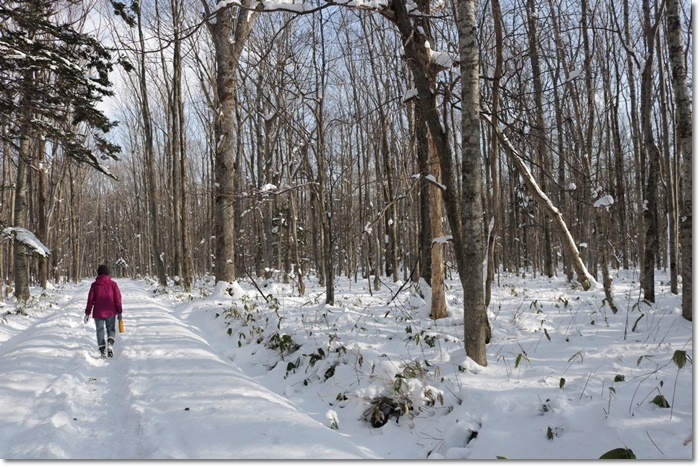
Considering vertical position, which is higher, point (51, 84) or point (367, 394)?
point (51, 84)

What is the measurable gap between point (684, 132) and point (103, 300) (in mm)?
8437

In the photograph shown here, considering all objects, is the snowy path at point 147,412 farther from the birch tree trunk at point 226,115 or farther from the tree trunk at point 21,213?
the tree trunk at point 21,213

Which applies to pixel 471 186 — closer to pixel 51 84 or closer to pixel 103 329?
pixel 103 329

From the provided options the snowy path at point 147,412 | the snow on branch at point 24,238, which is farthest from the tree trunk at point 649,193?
the snow on branch at point 24,238

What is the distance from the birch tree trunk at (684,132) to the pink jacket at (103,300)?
7864 mm

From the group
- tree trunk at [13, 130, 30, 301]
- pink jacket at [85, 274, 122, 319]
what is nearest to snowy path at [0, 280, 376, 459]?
pink jacket at [85, 274, 122, 319]

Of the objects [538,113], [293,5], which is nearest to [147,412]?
[293,5]

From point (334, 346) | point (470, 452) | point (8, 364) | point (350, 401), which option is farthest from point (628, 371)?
point (8, 364)

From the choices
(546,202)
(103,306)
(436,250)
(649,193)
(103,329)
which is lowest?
(103,329)

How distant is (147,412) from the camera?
336cm

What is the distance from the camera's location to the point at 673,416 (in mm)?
2668

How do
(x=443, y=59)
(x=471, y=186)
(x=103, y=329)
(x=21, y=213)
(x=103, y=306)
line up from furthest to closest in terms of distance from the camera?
(x=21, y=213)
(x=103, y=306)
(x=103, y=329)
(x=443, y=59)
(x=471, y=186)

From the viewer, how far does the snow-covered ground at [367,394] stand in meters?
2.70

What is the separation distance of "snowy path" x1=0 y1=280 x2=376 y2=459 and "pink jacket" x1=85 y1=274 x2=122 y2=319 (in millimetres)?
716
